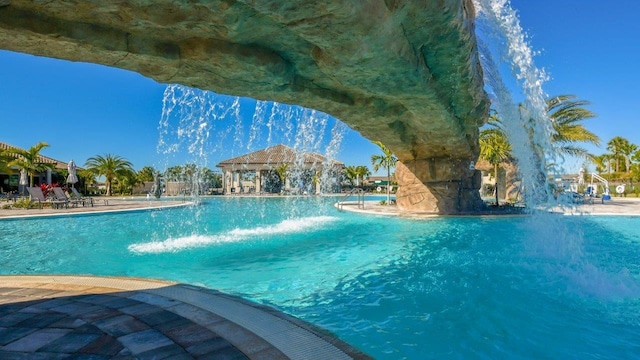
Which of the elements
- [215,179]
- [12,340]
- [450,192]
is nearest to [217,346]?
[12,340]

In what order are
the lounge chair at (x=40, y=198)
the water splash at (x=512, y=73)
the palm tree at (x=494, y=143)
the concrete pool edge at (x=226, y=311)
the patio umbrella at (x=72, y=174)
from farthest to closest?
the patio umbrella at (x=72, y=174)
the palm tree at (x=494, y=143)
the lounge chair at (x=40, y=198)
the water splash at (x=512, y=73)
the concrete pool edge at (x=226, y=311)

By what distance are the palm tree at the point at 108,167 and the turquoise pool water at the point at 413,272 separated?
3528 cm

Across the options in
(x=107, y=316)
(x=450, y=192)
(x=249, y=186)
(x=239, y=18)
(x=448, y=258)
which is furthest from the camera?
(x=249, y=186)

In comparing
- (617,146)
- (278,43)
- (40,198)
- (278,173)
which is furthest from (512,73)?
(617,146)

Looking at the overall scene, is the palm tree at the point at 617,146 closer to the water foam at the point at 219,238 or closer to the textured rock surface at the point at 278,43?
the water foam at the point at 219,238

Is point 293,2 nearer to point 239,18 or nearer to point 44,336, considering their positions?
point 239,18

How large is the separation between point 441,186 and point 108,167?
44.2 metres

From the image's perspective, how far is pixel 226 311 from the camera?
391 cm

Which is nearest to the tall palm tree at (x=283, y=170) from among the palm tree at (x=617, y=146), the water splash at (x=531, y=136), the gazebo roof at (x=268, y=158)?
the gazebo roof at (x=268, y=158)

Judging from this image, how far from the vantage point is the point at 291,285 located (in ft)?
20.9

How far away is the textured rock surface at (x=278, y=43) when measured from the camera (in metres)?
4.19

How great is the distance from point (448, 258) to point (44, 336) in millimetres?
7539

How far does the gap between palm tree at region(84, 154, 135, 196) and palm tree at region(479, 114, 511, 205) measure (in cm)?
4432

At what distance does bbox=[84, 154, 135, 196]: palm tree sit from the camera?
46.2 m
